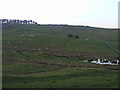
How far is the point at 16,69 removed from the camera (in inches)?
2527

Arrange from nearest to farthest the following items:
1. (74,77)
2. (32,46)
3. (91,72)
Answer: (74,77)
(91,72)
(32,46)

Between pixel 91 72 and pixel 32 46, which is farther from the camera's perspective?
pixel 32 46

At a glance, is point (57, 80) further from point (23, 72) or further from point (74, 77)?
point (23, 72)

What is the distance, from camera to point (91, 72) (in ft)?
188

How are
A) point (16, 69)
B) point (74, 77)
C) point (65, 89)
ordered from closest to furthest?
point (65, 89), point (74, 77), point (16, 69)

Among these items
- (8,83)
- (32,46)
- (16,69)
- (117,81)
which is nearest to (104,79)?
(117,81)

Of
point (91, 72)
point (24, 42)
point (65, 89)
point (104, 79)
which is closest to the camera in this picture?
point (65, 89)

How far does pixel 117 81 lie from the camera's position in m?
47.7

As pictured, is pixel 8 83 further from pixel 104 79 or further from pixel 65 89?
pixel 104 79

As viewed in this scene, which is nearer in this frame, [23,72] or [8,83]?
[8,83]

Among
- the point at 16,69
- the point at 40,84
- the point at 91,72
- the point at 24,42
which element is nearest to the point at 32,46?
the point at 24,42

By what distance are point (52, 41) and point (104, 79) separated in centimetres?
10032

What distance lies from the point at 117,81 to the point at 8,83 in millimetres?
18393

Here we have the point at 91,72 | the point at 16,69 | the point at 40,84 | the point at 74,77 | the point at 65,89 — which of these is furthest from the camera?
the point at 16,69
